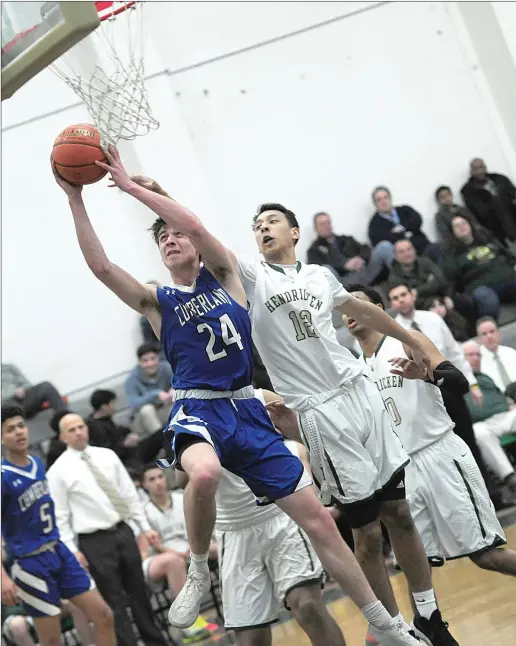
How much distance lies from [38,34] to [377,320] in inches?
95.6

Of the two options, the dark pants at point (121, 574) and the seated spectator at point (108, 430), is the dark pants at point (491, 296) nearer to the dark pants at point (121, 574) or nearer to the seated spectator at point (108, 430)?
the seated spectator at point (108, 430)

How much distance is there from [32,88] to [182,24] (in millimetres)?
2217

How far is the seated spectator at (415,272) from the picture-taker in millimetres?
11750

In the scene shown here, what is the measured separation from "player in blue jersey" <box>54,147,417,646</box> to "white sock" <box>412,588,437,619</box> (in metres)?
0.68

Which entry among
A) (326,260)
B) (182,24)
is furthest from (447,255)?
(182,24)

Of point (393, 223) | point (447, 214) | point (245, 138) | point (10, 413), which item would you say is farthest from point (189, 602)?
point (245, 138)

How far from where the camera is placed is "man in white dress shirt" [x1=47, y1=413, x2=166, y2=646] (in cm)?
830

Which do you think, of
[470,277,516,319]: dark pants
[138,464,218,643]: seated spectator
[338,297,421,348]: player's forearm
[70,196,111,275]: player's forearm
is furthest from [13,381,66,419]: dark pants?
[70,196,111,275]: player's forearm

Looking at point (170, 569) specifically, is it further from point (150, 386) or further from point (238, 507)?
point (238, 507)

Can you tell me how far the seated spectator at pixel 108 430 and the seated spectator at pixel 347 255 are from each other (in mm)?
3144

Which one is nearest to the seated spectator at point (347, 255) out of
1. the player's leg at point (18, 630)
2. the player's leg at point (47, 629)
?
the player's leg at point (18, 630)

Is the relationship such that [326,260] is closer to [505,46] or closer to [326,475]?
[505,46]

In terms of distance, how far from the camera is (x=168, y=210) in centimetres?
468

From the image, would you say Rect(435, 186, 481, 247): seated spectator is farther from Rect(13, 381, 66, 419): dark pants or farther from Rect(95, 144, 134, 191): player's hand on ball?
Rect(95, 144, 134, 191): player's hand on ball
